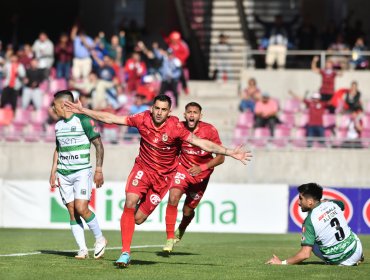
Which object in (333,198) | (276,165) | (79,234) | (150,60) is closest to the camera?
(79,234)

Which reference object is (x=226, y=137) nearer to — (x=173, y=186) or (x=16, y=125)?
(x=16, y=125)

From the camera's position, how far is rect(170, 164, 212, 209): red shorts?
16.6 metres

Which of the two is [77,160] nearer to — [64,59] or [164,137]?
[164,137]

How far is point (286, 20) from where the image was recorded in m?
36.1

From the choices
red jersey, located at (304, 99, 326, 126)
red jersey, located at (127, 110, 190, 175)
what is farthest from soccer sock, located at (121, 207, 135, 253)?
red jersey, located at (304, 99, 326, 126)

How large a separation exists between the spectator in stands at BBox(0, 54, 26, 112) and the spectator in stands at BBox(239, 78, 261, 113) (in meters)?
6.13

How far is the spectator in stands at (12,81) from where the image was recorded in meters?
30.6

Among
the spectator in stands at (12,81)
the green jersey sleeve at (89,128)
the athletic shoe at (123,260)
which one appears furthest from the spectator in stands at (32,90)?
the athletic shoe at (123,260)

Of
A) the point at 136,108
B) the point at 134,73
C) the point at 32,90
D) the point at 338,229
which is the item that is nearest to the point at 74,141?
the point at 338,229

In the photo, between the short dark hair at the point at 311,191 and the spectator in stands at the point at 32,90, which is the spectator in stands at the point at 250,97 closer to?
the spectator in stands at the point at 32,90

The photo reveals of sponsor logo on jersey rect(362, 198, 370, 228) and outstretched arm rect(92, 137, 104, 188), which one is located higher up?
outstretched arm rect(92, 137, 104, 188)

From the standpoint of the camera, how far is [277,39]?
32562 mm

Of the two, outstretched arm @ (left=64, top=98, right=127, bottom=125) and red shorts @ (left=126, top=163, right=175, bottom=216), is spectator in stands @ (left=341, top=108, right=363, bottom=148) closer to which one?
red shorts @ (left=126, top=163, right=175, bottom=216)

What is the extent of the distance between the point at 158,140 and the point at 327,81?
16526 mm
